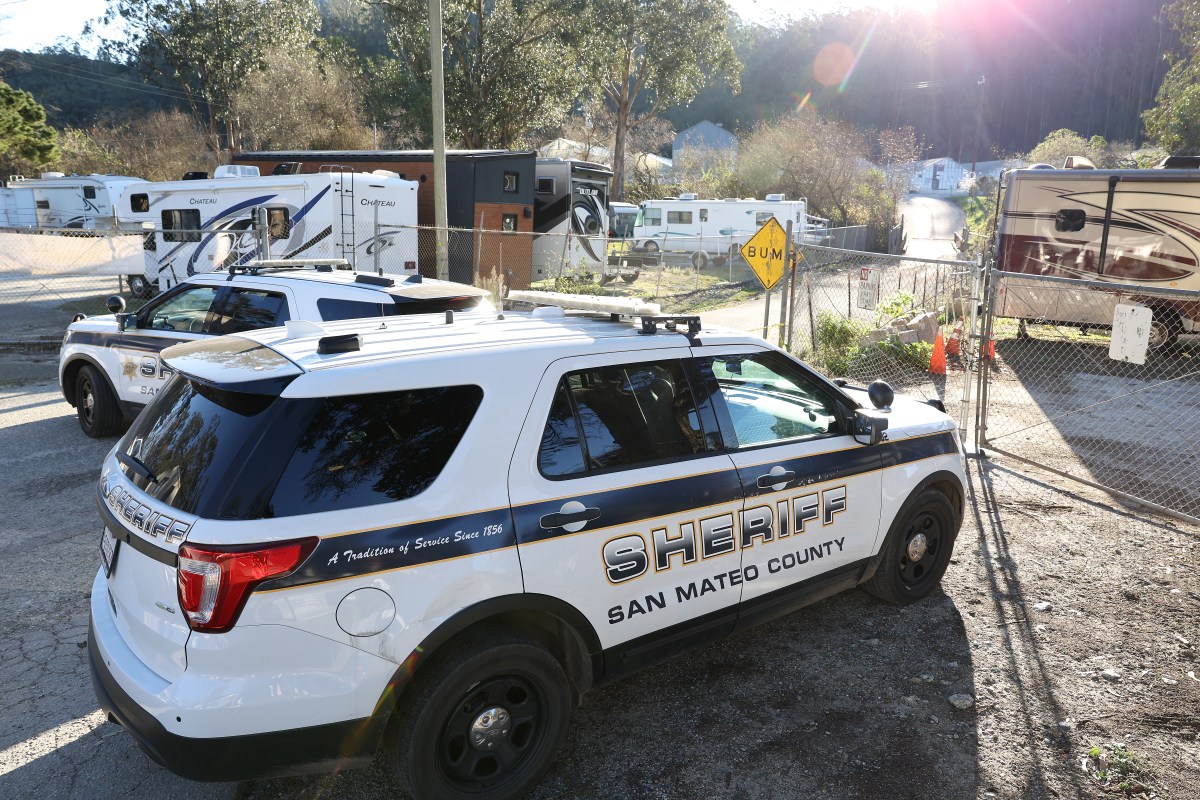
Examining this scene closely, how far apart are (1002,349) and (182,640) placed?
1421 centimetres

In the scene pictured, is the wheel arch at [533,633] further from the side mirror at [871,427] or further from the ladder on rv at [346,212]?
the ladder on rv at [346,212]

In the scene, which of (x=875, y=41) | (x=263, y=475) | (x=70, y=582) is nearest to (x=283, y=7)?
(x=70, y=582)

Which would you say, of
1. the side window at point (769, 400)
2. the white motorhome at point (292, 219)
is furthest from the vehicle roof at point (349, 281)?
the white motorhome at point (292, 219)

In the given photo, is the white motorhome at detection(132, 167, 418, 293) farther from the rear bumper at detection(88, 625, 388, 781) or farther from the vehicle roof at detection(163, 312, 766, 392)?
the rear bumper at detection(88, 625, 388, 781)

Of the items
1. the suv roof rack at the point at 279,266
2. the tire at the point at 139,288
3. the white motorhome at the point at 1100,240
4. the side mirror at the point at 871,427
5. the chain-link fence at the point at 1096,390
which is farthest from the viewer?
the tire at the point at 139,288

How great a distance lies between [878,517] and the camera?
4477 millimetres

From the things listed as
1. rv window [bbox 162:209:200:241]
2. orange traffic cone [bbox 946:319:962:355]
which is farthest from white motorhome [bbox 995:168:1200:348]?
rv window [bbox 162:209:200:241]

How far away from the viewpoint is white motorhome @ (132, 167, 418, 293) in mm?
16141

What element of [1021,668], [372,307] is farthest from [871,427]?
[372,307]

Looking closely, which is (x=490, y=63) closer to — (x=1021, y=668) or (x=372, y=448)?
(x=1021, y=668)

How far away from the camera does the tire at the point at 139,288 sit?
A: 2064 cm

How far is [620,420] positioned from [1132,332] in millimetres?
4958

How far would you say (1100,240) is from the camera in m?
14.2

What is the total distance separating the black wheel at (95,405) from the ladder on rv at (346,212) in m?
8.23
